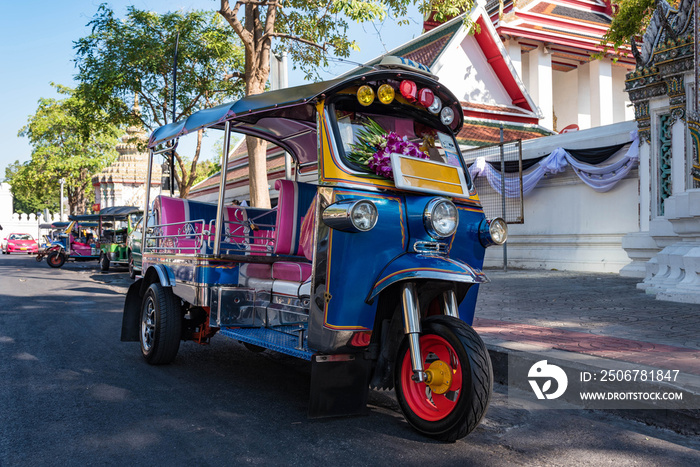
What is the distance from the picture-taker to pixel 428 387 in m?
3.51

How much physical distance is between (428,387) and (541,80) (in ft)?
71.9

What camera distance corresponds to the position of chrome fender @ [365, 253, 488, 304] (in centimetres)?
334

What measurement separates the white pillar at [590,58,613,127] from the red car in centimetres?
3379

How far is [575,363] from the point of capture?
4.41 m

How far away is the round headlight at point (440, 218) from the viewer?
3676mm

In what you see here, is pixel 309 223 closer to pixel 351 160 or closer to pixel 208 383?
pixel 351 160

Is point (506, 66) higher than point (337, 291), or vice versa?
point (506, 66)

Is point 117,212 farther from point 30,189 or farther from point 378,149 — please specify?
point 30,189

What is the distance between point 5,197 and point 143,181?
44148mm

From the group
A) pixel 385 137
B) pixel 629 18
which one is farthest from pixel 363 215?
pixel 629 18

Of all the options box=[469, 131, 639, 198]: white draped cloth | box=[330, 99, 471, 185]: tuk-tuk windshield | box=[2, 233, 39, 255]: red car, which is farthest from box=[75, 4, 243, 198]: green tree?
box=[2, 233, 39, 255]: red car

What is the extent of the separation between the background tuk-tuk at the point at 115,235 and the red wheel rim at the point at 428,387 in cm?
1729

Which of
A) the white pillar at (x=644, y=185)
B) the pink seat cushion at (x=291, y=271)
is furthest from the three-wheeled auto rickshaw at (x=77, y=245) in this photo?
the pink seat cushion at (x=291, y=271)

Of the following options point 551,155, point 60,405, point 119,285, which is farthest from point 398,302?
point 119,285
